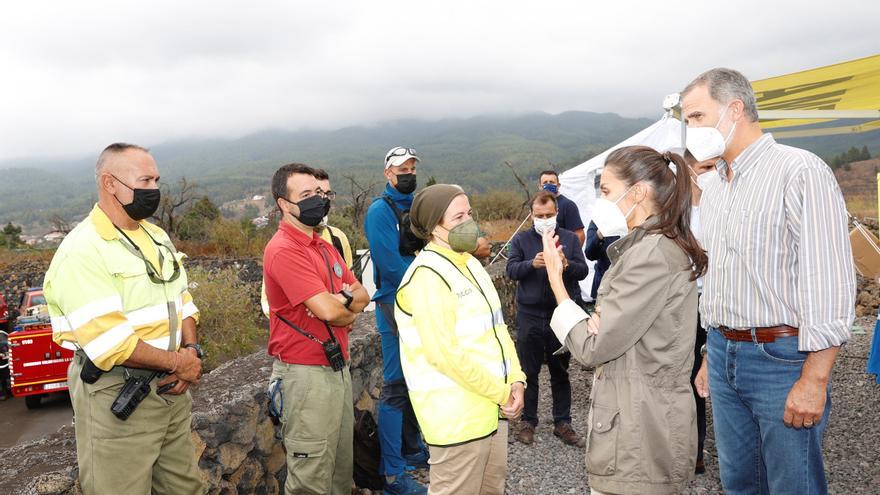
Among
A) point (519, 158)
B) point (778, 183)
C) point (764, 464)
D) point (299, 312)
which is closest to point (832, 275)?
point (778, 183)

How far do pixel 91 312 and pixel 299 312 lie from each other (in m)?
0.98

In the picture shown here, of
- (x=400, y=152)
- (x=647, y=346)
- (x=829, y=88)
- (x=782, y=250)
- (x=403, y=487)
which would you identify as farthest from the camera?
(x=829, y=88)

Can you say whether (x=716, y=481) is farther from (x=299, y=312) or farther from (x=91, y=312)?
(x=91, y=312)

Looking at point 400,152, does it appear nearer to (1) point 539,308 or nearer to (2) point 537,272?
(2) point 537,272

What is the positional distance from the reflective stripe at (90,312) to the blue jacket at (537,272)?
3.14 meters

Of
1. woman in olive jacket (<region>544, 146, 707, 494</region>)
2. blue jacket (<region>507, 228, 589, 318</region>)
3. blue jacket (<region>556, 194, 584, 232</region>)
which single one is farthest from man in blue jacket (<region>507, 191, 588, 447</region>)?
woman in olive jacket (<region>544, 146, 707, 494</region>)

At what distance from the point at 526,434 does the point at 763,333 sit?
290 cm

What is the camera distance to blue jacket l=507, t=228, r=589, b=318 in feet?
15.0

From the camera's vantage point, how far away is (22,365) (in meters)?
8.05

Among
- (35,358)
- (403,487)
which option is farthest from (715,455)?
(35,358)

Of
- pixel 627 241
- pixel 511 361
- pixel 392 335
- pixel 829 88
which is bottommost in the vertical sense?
pixel 392 335

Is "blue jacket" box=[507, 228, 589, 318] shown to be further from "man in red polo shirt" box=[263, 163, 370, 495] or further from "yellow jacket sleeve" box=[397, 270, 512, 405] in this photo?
"yellow jacket sleeve" box=[397, 270, 512, 405]

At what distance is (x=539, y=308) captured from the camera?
4602 mm

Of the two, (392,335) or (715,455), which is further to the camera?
(715,455)
